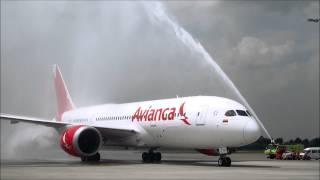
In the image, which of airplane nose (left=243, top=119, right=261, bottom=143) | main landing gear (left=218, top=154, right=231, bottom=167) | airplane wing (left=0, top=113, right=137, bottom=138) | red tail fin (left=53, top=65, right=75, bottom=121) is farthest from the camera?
red tail fin (left=53, top=65, right=75, bottom=121)

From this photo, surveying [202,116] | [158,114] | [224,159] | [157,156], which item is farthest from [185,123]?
[157,156]

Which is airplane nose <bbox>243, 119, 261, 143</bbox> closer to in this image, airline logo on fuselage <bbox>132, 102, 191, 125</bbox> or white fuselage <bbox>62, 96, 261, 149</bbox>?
white fuselage <bbox>62, 96, 261, 149</bbox>

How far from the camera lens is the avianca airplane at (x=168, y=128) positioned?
83.4 feet

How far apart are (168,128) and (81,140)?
5.17 m

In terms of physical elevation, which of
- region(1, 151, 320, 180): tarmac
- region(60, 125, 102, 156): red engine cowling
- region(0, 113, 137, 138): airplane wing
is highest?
region(0, 113, 137, 138): airplane wing

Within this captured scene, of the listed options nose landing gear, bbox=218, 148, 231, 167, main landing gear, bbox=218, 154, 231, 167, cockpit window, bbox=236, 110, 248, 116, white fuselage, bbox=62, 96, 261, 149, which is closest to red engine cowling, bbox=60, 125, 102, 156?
white fuselage, bbox=62, 96, 261, 149

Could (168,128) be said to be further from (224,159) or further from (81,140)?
(81,140)

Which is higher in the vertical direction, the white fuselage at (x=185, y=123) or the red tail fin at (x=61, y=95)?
the red tail fin at (x=61, y=95)

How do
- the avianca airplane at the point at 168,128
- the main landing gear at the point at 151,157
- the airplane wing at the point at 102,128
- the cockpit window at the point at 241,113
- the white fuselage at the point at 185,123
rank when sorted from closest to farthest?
Result: the white fuselage at the point at 185,123, the avianca airplane at the point at 168,128, the cockpit window at the point at 241,113, the airplane wing at the point at 102,128, the main landing gear at the point at 151,157

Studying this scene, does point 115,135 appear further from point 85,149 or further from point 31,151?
point 31,151

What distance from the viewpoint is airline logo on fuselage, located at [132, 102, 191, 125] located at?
28298mm

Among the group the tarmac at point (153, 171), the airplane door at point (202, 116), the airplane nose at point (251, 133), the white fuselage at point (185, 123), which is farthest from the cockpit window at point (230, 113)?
the tarmac at point (153, 171)

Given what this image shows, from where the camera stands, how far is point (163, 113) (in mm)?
29812

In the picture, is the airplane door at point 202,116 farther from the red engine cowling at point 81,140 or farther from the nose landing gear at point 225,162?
the red engine cowling at point 81,140
